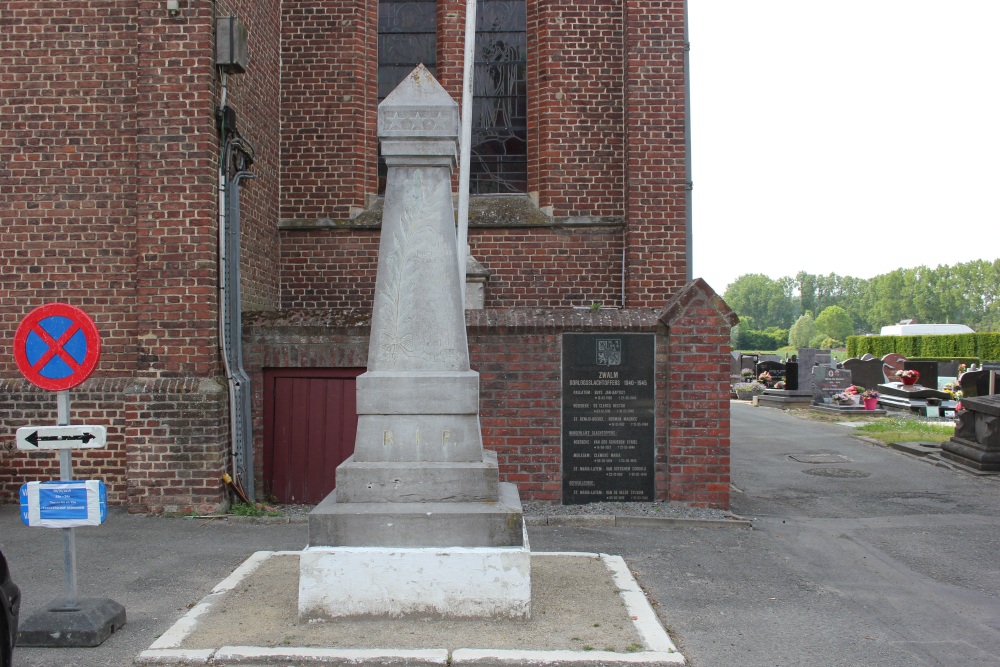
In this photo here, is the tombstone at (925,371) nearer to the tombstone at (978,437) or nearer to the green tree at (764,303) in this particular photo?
the tombstone at (978,437)

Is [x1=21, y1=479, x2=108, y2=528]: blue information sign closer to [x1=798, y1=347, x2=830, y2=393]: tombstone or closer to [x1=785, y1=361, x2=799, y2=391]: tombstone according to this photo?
[x1=798, y1=347, x2=830, y2=393]: tombstone

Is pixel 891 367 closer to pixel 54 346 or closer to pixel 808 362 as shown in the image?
pixel 808 362

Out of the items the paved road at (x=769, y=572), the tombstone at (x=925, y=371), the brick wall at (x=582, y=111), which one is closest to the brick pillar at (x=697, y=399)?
the paved road at (x=769, y=572)

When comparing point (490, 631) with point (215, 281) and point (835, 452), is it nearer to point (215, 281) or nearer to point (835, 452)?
point (215, 281)

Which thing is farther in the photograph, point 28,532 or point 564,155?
point 564,155

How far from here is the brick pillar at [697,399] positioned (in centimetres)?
878

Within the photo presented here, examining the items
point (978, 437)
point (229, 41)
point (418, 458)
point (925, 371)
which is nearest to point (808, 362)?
point (925, 371)

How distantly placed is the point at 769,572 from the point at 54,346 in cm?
545

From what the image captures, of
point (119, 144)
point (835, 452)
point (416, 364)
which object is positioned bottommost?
point (835, 452)

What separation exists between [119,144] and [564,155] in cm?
507

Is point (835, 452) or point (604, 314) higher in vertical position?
point (604, 314)

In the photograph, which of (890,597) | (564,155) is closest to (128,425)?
(564,155)

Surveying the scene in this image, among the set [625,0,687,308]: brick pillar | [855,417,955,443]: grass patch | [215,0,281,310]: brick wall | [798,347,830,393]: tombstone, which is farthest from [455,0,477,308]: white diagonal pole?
[798,347,830,393]: tombstone

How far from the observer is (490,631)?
481 centimetres
